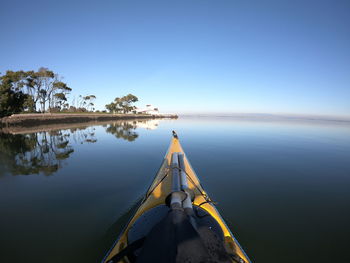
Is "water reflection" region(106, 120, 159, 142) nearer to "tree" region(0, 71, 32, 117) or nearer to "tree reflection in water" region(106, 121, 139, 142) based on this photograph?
"tree reflection in water" region(106, 121, 139, 142)

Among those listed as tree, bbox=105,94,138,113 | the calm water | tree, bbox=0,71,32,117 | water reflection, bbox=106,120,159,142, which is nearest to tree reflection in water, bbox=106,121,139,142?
water reflection, bbox=106,120,159,142

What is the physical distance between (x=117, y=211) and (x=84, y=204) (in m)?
1.28

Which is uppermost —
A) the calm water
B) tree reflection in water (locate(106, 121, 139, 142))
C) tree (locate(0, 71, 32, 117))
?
tree (locate(0, 71, 32, 117))

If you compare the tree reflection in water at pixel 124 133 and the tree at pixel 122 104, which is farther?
the tree at pixel 122 104

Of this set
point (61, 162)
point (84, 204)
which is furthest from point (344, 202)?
point (61, 162)

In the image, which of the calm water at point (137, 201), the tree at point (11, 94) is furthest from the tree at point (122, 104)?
the calm water at point (137, 201)

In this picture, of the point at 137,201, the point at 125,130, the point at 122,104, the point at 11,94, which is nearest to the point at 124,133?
the point at 125,130

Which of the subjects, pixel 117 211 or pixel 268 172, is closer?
pixel 117 211

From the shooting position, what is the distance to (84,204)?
5.21 meters

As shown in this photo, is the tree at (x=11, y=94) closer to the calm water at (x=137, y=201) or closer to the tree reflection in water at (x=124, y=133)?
the tree reflection in water at (x=124, y=133)

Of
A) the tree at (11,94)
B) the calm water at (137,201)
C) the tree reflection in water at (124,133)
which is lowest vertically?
the calm water at (137,201)

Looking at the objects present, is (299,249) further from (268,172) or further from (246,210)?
(268,172)

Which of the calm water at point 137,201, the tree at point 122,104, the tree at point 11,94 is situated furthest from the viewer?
the tree at point 122,104

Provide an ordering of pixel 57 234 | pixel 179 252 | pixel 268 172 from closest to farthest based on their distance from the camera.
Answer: pixel 179 252 < pixel 57 234 < pixel 268 172
